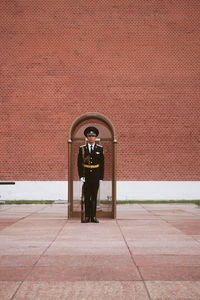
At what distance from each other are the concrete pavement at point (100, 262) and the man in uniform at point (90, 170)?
3.11 ft

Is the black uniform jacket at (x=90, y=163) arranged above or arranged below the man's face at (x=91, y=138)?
below

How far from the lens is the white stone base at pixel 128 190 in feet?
52.2

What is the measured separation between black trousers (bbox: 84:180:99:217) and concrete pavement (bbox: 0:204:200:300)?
923mm

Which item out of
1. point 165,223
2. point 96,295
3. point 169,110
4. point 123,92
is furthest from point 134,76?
point 96,295

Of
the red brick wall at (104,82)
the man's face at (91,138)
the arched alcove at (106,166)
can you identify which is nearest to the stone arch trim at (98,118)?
the arched alcove at (106,166)

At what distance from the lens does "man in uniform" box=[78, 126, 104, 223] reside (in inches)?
345

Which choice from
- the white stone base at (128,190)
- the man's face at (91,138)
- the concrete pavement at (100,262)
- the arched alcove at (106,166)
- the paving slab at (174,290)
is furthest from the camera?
the white stone base at (128,190)

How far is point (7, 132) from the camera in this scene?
53.2 ft

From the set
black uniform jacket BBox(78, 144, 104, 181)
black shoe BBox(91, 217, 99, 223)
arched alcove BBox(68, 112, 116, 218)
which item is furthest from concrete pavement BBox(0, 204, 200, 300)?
arched alcove BBox(68, 112, 116, 218)

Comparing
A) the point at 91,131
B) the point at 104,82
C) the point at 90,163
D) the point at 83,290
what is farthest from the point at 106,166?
the point at 104,82

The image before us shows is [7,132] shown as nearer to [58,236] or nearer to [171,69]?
[171,69]

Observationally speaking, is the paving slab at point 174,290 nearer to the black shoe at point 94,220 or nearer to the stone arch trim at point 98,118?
the black shoe at point 94,220

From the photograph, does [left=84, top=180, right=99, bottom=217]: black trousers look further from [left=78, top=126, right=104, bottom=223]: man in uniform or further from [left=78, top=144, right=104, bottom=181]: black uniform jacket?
[left=78, top=144, right=104, bottom=181]: black uniform jacket

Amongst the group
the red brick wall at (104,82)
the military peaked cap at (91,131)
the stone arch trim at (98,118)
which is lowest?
the military peaked cap at (91,131)
